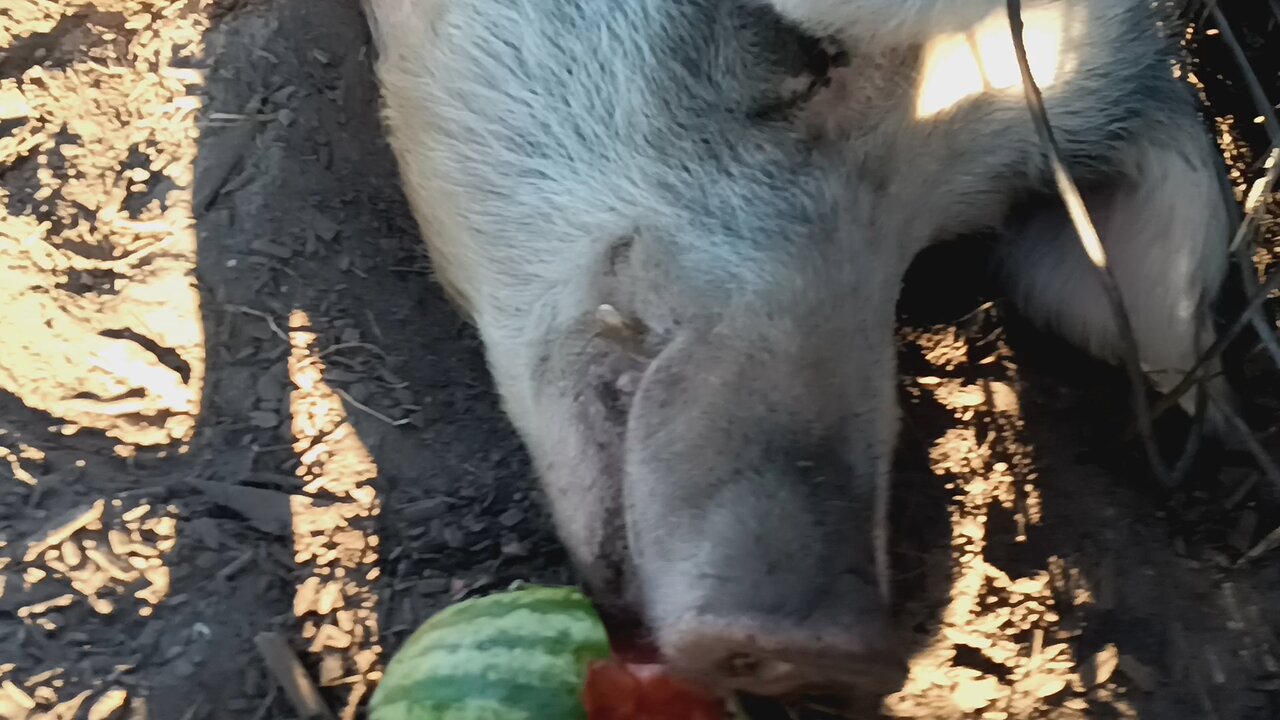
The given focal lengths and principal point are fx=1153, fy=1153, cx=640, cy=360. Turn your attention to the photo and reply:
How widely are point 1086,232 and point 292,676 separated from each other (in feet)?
3.73

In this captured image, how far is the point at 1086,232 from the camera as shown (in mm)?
1471

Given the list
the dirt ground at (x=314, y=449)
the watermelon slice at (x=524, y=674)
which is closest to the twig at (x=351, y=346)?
the dirt ground at (x=314, y=449)

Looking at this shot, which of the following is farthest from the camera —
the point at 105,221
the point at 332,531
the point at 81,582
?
the point at 105,221

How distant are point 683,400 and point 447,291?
0.65 metres

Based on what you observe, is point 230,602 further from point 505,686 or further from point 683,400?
point 683,400

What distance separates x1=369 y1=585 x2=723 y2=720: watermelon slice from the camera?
3.78 ft

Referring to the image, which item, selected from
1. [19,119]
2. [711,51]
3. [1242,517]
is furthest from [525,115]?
[1242,517]

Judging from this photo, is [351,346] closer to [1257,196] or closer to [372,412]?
[372,412]

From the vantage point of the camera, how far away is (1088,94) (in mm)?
1632

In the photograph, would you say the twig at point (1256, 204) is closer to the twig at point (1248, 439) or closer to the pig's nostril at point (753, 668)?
the twig at point (1248, 439)

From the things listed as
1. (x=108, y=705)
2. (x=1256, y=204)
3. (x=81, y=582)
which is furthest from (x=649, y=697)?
(x=1256, y=204)

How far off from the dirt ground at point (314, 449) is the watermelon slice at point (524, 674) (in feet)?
0.71

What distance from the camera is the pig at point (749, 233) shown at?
1182 millimetres

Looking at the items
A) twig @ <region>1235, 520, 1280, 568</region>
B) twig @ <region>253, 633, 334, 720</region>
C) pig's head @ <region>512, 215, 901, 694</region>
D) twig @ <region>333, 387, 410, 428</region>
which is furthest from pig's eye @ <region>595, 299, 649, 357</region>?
twig @ <region>1235, 520, 1280, 568</region>
